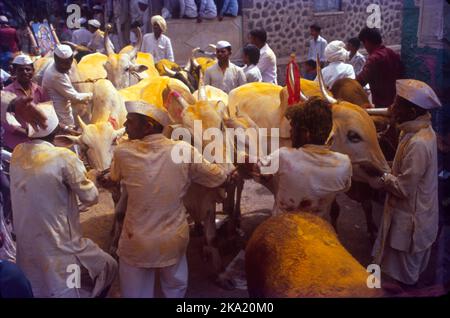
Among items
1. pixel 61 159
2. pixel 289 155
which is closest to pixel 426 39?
pixel 289 155

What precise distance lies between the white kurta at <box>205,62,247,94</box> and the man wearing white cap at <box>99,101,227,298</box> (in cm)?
357

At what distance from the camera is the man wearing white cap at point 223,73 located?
714 cm

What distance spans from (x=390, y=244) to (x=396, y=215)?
0.23 metres

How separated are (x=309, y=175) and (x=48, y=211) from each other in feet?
5.62

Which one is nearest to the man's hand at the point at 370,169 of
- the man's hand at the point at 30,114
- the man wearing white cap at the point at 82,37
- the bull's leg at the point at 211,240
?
the bull's leg at the point at 211,240

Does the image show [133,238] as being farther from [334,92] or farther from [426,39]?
[426,39]

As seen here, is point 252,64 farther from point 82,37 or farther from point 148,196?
point 148,196

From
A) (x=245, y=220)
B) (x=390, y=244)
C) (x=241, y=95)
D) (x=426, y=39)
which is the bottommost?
(x=245, y=220)

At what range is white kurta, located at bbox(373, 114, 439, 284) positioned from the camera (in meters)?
4.04

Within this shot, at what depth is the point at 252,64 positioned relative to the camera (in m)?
7.90

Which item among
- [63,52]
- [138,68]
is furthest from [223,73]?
[63,52]

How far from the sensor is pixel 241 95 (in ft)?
18.0

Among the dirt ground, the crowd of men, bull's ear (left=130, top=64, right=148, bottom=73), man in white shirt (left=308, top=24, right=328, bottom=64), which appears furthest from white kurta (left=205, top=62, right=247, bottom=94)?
man in white shirt (left=308, top=24, right=328, bottom=64)
